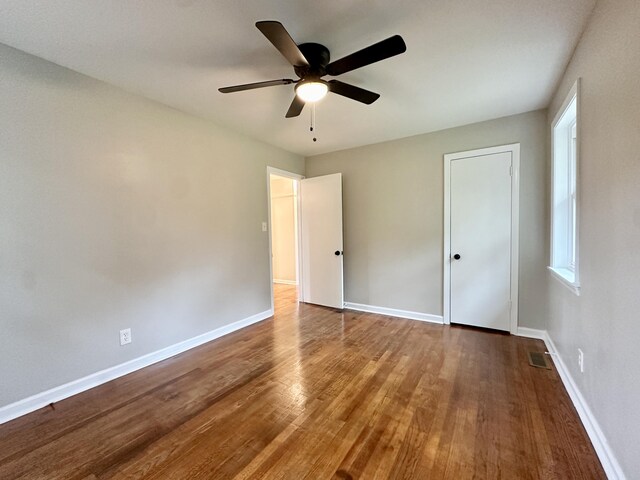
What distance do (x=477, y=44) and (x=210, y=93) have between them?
2.13 meters

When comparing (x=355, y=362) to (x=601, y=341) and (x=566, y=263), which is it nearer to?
(x=601, y=341)

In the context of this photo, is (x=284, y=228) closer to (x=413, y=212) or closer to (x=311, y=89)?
(x=413, y=212)

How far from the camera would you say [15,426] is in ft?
5.86

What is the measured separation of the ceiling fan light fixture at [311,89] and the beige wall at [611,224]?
1512 millimetres

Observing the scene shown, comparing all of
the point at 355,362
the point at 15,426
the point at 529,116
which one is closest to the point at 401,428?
the point at 355,362

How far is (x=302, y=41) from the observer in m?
1.80

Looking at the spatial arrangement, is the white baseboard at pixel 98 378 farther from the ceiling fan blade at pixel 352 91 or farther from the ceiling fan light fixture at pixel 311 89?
the ceiling fan blade at pixel 352 91

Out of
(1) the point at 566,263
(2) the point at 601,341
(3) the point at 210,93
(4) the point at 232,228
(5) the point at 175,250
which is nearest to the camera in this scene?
(2) the point at 601,341

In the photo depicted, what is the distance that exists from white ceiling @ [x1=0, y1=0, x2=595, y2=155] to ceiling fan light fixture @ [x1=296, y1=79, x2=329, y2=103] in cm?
25

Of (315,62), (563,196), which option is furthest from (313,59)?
(563,196)

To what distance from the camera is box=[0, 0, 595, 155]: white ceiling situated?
1.54 m

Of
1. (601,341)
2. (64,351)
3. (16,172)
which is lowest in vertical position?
(64,351)

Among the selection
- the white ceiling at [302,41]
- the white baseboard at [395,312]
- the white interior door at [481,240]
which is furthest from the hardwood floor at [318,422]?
the white ceiling at [302,41]

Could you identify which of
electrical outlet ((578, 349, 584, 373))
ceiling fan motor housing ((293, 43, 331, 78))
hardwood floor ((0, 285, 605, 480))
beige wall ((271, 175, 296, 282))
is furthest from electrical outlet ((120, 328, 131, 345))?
beige wall ((271, 175, 296, 282))
